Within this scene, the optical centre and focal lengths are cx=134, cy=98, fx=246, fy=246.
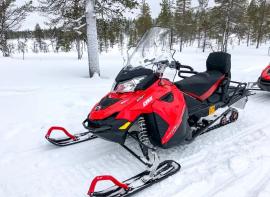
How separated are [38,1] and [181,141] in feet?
24.9

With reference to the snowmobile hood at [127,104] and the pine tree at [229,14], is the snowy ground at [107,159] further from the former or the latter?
the pine tree at [229,14]

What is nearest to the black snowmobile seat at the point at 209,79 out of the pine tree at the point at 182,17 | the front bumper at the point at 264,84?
the front bumper at the point at 264,84

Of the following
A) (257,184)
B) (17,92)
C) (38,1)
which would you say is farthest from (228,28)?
(257,184)

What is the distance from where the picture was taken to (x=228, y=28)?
78.1ft

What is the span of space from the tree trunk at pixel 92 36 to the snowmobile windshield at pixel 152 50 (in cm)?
527

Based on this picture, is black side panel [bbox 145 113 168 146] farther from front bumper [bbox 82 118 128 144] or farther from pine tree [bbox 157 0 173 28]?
pine tree [bbox 157 0 173 28]

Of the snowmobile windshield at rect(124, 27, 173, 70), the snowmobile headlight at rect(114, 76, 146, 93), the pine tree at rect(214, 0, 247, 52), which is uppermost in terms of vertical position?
the pine tree at rect(214, 0, 247, 52)

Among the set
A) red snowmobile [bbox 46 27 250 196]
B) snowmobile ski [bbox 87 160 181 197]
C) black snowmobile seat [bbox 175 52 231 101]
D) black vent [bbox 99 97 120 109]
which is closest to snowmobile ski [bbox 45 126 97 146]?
red snowmobile [bbox 46 27 250 196]

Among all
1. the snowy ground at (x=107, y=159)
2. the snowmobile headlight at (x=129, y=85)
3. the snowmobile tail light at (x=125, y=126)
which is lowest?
the snowy ground at (x=107, y=159)

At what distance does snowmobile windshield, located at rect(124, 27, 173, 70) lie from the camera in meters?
3.18

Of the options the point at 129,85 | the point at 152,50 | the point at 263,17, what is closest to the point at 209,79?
the point at 152,50

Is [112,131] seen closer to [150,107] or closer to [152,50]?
[150,107]

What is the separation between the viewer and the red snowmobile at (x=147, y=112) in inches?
104

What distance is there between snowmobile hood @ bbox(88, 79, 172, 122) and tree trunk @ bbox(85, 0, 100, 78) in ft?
19.2
